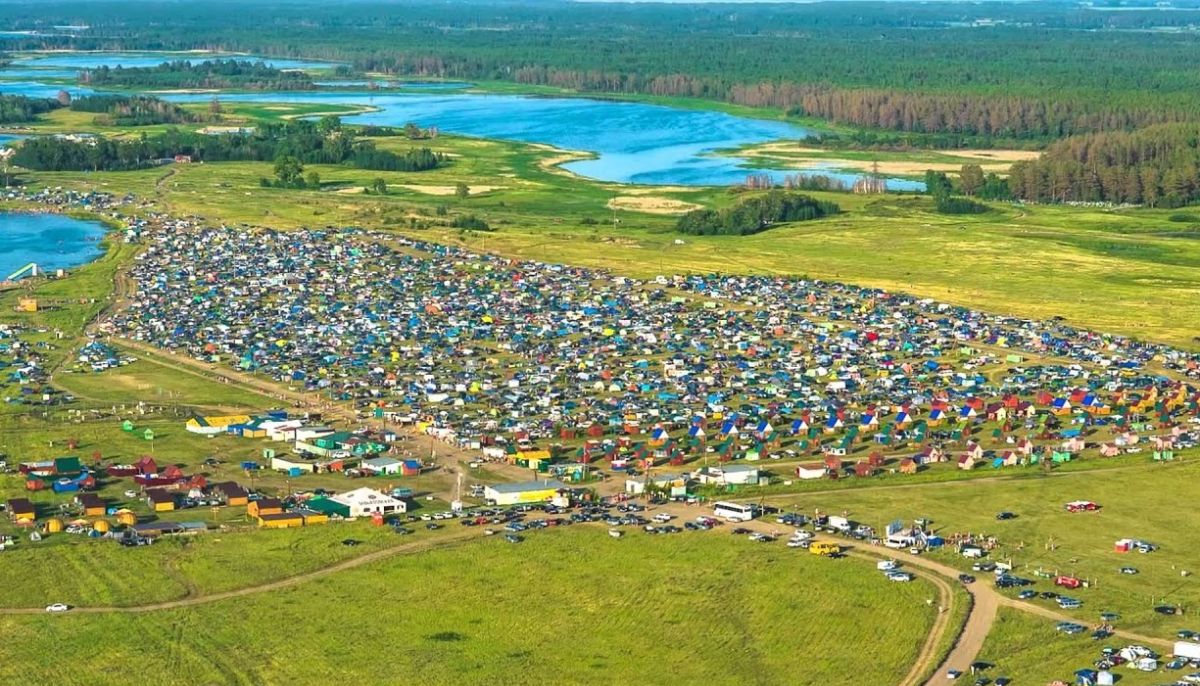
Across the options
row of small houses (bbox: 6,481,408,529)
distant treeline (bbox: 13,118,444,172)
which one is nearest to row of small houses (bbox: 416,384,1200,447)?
row of small houses (bbox: 6,481,408,529)

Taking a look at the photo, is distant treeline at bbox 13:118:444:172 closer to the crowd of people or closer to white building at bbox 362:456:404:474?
the crowd of people

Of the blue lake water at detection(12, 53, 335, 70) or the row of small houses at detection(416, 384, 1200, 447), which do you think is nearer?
the row of small houses at detection(416, 384, 1200, 447)

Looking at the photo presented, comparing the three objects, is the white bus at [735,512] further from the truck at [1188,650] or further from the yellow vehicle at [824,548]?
the truck at [1188,650]

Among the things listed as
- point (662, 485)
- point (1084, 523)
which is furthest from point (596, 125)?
point (1084, 523)

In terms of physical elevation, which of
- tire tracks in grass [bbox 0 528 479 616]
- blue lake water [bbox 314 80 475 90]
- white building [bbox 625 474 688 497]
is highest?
blue lake water [bbox 314 80 475 90]

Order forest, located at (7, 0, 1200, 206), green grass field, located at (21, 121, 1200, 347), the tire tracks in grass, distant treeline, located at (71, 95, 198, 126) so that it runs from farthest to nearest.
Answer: distant treeline, located at (71, 95, 198, 126) < forest, located at (7, 0, 1200, 206) < green grass field, located at (21, 121, 1200, 347) < the tire tracks in grass

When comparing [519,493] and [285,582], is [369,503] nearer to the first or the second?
[519,493]

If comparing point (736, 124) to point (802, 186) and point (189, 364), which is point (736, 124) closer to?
point (802, 186)

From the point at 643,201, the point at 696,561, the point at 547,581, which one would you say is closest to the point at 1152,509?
the point at 696,561

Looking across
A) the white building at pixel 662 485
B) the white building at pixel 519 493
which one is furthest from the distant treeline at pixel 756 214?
the white building at pixel 519 493
